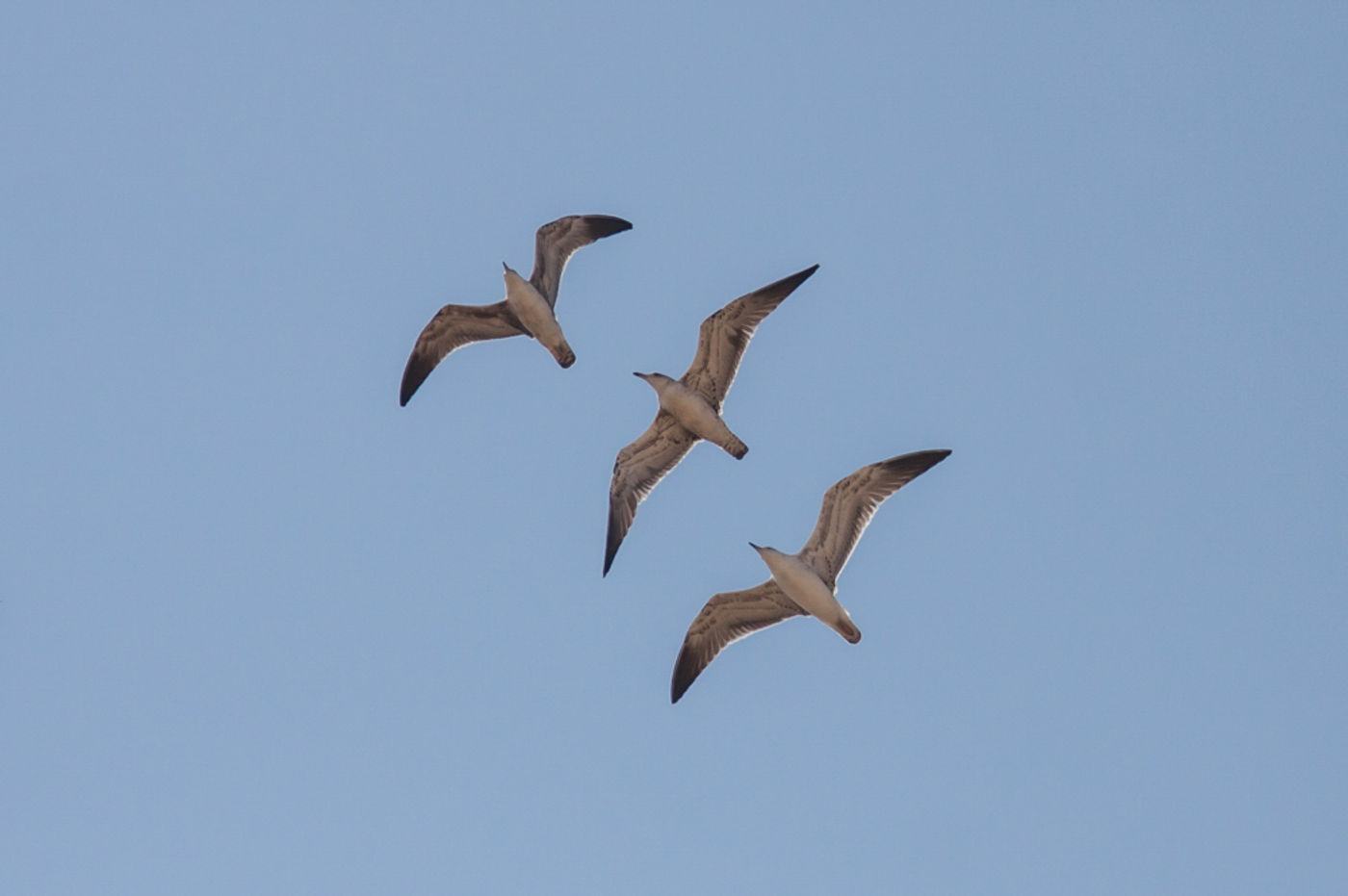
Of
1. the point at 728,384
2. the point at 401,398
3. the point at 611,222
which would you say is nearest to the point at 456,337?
the point at 401,398

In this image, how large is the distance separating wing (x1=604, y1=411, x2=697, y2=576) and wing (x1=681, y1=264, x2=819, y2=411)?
0.95 m

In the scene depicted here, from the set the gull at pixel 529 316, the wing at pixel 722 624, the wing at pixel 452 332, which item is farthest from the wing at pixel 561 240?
the wing at pixel 722 624

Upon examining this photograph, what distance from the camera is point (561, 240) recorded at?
27516 mm

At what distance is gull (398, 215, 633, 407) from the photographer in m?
26.5

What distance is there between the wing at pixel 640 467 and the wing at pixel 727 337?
0.95 metres

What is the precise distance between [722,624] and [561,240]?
716 centimetres

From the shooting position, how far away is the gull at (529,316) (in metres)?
26.5

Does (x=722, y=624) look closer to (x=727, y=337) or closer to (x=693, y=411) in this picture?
(x=693, y=411)

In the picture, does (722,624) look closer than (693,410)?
No

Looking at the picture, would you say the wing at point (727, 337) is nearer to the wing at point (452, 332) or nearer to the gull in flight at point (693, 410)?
the gull in flight at point (693, 410)

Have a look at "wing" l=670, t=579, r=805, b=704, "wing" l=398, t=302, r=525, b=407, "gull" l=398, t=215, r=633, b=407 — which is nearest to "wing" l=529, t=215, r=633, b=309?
"gull" l=398, t=215, r=633, b=407

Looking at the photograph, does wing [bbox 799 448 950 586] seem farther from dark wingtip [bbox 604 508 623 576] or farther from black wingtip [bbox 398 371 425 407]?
black wingtip [bbox 398 371 425 407]

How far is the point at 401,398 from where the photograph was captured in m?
27.9

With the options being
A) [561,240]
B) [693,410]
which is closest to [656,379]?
[693,410]
